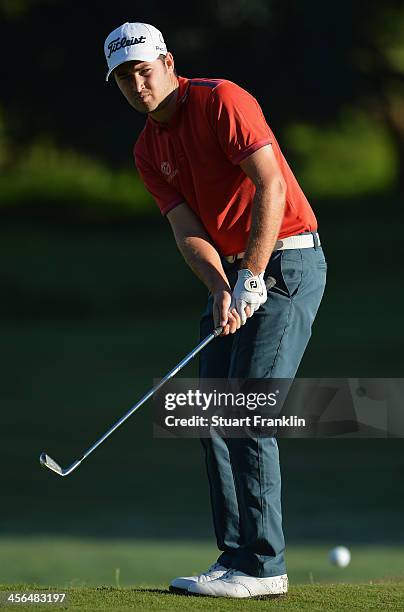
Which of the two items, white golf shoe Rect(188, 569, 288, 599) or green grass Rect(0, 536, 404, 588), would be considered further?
green grass Rect(0, 536, 404, 588)

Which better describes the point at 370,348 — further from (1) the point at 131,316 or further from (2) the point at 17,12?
(2) the point at 17,12

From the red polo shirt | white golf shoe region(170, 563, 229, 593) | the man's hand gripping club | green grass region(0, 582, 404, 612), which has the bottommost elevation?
green grass region(0, 582, 404, 612)

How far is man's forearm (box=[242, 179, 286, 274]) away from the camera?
271cm

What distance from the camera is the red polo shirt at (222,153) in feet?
9.05

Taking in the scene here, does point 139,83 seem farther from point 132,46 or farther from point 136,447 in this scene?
point 136,447

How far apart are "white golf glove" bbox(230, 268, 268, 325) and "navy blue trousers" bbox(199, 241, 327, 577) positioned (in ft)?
0.20

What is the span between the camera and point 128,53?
2.81 meters

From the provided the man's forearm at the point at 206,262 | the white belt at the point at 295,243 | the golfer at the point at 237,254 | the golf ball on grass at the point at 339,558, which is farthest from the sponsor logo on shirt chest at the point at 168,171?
the golf ball on grass at the point at 339,558

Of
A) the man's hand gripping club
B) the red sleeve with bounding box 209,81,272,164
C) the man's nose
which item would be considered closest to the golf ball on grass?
the man's hand gripping club

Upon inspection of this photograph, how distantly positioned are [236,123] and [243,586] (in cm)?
100

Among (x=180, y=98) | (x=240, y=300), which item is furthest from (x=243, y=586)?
(x=180, y=98)

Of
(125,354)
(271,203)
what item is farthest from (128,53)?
(125,354)

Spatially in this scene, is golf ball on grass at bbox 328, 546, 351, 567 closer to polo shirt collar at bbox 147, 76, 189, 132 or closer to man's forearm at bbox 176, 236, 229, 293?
man's forearm at bbox 176, 236, 229, 293

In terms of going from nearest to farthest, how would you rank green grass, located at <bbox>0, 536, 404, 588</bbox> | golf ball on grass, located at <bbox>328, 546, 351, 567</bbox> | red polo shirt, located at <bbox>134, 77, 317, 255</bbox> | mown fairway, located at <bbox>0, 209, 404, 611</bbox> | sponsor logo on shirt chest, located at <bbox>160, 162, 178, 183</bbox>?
1. red polo shirt, located at <bbox>134, 77, 317, 255</bbox>
2. sponsor logo on shirt chest, located at <bbox>160, 162, 178, 183</bbox>
3. golf ball on grass, located at <bbox>328, 546, 351, 567</bbox>
4. green grass, located at <bbox>0, 536, 404, 588</bbox>
5. mown fairway, located at <bbox>0, 209, 404, 611</bbox>
